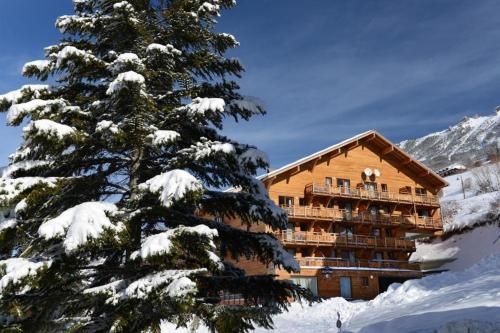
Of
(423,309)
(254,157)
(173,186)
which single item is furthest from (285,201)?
(173,186)

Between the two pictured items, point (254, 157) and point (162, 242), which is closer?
point (162, 242)

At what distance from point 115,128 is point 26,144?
72.1 inches

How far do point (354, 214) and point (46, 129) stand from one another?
3681cm

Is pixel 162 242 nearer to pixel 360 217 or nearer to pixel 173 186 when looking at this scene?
pixel 173 186

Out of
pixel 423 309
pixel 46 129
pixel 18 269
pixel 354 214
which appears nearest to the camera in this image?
pixel 18 269

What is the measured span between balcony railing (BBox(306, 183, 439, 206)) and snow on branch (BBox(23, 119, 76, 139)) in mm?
33902

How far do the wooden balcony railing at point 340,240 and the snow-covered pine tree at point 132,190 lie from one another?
2671 cm

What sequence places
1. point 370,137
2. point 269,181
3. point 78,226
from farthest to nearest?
point 370,137 → point 269,181 → point 78,226

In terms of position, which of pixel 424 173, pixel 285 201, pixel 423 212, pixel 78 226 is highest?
pixel 424 173

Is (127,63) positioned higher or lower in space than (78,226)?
higher

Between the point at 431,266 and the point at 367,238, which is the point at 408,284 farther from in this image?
the point at 431,266

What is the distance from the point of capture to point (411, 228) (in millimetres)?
44781

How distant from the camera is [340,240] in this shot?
1588 inches

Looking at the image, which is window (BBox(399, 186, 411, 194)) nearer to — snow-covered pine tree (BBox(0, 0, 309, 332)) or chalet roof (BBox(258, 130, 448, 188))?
chalet roof (BBox(258, 130, 448, 188))
